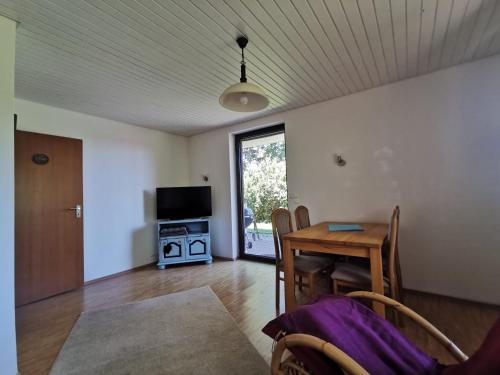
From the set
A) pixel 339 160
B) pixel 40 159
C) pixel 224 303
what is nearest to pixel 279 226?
pixel 224 303

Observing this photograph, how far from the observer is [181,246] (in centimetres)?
388

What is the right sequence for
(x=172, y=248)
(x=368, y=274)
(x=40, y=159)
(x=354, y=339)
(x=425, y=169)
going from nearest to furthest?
(x=354, y=339), (x=368, y=274), (x=425, y=169), (x=40, y=159), (x=172, y=248)

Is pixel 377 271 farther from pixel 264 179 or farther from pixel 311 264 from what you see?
pixel 264 179

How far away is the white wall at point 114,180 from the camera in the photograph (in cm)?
314

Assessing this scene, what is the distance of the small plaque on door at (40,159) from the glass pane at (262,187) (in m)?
2.83

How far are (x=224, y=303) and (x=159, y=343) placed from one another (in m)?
0.80

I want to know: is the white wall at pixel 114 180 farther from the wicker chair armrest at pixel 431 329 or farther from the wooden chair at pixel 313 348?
the wicker chair armrest at pixel 431 329

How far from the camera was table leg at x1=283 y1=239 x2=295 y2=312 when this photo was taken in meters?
2.04

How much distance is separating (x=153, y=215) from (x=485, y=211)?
4.54 m

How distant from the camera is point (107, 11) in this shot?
1.54 metres

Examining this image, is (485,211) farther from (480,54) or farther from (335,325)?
(335,325)

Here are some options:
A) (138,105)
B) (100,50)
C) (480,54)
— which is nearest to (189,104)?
(138,105)

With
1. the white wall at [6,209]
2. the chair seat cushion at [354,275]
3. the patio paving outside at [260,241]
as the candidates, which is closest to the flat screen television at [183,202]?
the patio paving outside at [260,241]

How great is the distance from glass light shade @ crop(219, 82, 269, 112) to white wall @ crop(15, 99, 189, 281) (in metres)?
2.68
